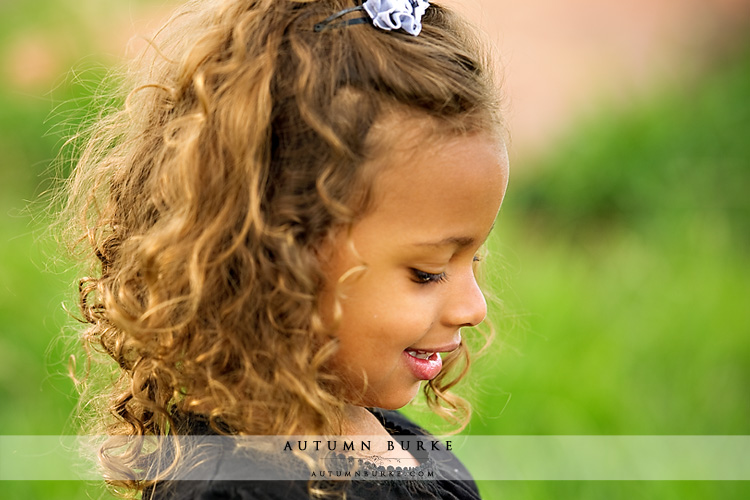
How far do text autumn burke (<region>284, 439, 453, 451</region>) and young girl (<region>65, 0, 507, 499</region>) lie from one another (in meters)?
0.02

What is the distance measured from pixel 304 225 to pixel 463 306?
24 centimetres

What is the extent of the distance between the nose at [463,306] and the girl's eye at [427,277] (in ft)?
0.07

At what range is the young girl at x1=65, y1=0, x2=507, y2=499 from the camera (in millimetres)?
1025

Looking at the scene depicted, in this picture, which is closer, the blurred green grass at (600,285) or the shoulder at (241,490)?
the shoulder at (241,490)

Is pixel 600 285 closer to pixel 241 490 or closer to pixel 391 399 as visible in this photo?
pixel 391 399

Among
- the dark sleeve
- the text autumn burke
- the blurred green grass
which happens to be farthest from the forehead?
the blurred green grass

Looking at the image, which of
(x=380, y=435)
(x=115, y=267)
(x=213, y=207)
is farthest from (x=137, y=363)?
(x=380, y=435)

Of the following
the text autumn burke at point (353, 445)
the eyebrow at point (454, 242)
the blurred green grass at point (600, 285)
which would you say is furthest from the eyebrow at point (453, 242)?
the blurred green grass at point (600, 285)

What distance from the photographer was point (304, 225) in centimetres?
104

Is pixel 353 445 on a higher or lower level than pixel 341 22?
lower

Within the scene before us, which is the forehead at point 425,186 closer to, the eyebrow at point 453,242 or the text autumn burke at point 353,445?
the eyebrow at point 453,242

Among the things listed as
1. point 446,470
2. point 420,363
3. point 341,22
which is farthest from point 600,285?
point 341,22

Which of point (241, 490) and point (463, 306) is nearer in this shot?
point (241, 490)

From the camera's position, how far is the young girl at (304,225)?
1.03 m
